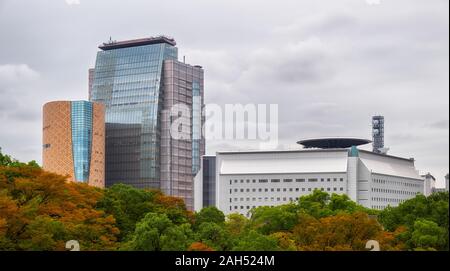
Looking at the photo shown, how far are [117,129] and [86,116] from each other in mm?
14003

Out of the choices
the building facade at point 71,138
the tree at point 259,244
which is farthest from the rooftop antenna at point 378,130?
the tree at point 259,244

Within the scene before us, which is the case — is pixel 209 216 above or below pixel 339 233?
below

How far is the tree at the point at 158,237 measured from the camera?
28266 millimetres

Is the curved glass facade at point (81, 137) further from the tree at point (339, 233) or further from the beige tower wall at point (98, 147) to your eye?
the tree at point (339, 233)

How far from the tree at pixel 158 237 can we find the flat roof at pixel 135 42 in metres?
100.0

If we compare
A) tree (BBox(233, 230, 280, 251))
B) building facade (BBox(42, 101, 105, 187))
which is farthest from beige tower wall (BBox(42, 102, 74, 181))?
tree (BBox(233, 230, 280, 251))

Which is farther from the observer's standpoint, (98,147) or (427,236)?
(98,147)

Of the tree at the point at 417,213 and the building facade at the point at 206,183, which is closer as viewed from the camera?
the tree at the point at 417,213

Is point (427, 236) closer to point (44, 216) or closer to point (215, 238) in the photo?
point (215, 238)

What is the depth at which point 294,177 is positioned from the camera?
114 meters

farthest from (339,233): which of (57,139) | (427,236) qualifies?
(57,139)

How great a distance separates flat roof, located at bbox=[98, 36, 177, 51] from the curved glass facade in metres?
19.6

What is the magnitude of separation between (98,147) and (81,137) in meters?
4.77
